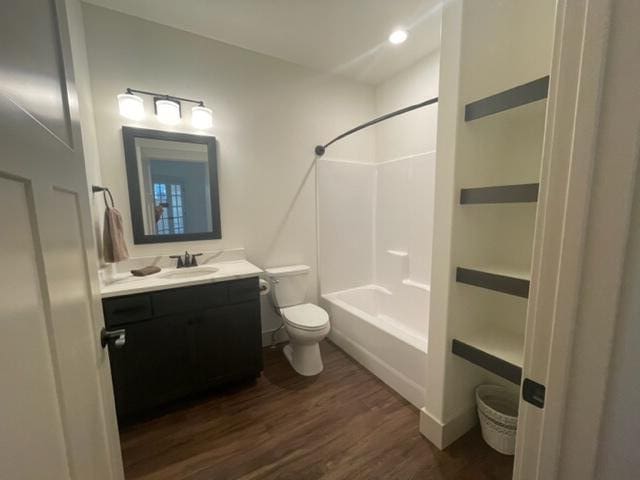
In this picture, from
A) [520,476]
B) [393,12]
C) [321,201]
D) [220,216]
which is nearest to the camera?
[520,476]

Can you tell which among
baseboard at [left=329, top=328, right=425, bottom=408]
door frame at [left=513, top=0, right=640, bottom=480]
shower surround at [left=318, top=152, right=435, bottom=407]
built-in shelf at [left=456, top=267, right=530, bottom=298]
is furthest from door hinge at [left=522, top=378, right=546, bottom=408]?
shower surround at [left=318, top=152, right=435, bottom=407]

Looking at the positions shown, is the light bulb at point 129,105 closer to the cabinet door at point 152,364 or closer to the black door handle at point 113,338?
the cabinet door at point 152,364

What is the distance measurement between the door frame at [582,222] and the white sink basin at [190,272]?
1951 mm

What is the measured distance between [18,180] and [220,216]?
72.4 inches

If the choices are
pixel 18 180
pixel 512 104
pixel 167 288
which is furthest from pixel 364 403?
pixel 18 180

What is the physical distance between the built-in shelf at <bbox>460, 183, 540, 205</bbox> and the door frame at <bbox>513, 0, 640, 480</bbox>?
597mm

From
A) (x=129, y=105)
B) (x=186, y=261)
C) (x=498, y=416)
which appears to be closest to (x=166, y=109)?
(x=129, y=105)

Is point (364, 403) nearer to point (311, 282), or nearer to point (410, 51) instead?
point (311, 282)

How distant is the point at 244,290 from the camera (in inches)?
74.6

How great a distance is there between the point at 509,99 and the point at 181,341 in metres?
2.14

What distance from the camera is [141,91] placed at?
188 cm

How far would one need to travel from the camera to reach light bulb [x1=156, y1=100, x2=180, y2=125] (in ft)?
6.21

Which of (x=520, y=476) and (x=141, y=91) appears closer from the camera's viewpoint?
(x=520, y=476)

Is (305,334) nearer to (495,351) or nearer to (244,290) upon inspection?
(244,290)
